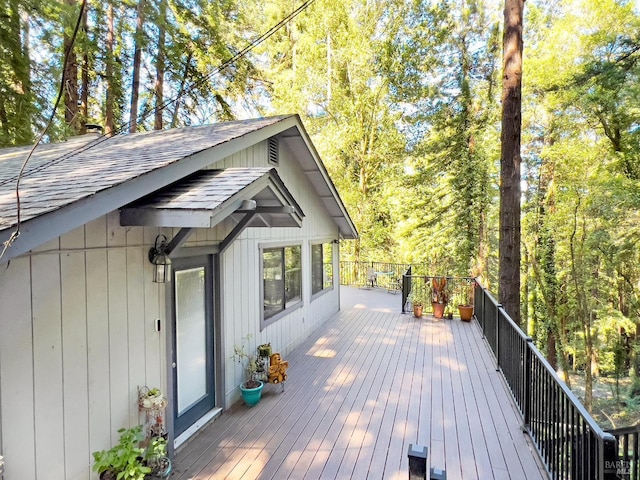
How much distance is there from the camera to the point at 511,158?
6051 mm

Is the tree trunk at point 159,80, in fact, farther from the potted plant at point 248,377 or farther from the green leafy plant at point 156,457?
the green leafy plant at point 156,457

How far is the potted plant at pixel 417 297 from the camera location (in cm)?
937

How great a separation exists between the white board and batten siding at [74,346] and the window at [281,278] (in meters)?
2.57

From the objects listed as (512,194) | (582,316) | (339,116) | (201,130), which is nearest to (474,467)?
(512,194)

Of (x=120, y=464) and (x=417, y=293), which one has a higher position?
(x=120, y=464)

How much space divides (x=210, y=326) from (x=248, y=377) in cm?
109

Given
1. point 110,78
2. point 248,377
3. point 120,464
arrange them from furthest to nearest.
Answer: point 110,78 → point 248,377 → point 120,464

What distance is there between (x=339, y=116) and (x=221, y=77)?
499 centimetres

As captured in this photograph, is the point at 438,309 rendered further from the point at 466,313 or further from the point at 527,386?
the point at 527,386

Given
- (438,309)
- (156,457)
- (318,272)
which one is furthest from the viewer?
(438,309)

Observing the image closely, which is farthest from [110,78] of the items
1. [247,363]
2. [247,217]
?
[247,363]

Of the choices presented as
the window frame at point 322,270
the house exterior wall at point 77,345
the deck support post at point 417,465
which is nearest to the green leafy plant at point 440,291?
the window frame at point 322,270

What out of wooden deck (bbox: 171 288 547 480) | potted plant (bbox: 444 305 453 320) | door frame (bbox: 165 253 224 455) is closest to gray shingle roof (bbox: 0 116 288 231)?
door frame (bbox: 165 253 224 455)

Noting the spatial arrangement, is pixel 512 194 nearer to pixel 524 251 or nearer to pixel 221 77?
pixel 524 251
